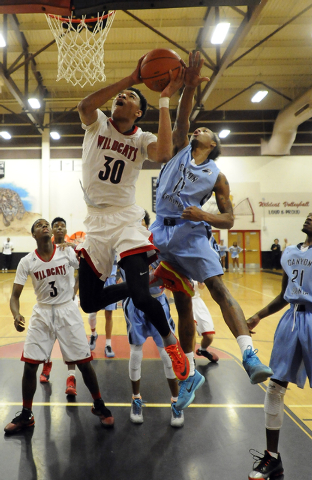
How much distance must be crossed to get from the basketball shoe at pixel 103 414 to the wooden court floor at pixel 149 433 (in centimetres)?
7

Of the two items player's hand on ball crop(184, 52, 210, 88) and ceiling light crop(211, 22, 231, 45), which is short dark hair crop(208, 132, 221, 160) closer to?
player's hand on ball crop(184, 52, 210, 88)

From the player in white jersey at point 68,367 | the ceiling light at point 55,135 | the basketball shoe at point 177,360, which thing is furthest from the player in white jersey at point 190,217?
the ceiling light at point 55,135

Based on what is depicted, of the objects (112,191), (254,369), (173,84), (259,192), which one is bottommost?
(254,369)

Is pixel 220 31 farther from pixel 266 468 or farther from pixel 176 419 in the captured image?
pixel 266 468

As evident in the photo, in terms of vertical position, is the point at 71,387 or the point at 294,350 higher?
the point at 294,350

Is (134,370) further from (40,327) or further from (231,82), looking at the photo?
(231,82)

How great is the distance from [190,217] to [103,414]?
2013mm

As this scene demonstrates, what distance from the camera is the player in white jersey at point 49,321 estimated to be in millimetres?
3330

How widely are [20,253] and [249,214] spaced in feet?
38.0

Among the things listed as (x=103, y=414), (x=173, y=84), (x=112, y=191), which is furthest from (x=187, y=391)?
(x=173, y=84)

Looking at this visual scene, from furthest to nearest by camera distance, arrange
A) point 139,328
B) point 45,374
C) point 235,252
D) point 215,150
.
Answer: point 235,252
point 45,374
point 139,328
point 215,150

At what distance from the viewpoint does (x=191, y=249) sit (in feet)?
8.87

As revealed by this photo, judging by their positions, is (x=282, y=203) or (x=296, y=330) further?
(x=282, y=203)

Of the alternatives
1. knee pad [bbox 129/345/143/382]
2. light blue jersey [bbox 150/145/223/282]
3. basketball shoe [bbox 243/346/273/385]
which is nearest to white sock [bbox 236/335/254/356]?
basketball shoe [bbox 243/346/273/385]
